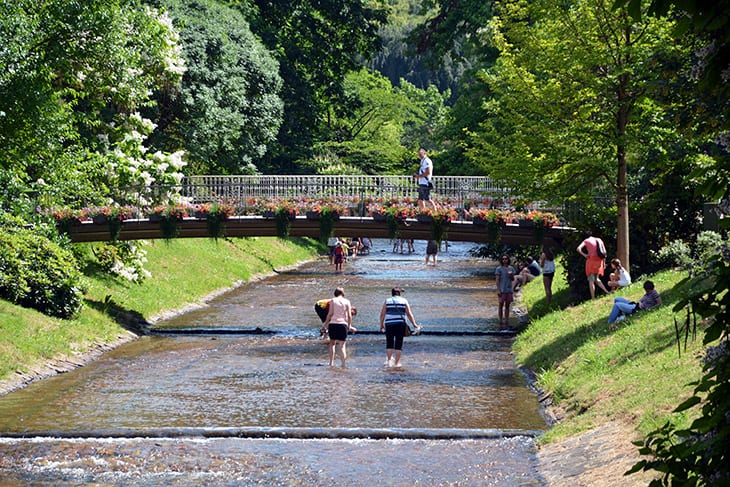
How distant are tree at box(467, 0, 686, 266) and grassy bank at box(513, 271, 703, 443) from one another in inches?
133

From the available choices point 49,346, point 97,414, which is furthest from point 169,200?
point 97,414

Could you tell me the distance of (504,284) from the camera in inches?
1256

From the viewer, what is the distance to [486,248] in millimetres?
53781

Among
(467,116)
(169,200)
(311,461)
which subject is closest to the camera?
(311,461)

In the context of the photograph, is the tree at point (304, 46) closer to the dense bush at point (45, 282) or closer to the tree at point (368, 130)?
the tree at point (368, 130)

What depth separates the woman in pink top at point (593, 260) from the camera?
28.1 meters

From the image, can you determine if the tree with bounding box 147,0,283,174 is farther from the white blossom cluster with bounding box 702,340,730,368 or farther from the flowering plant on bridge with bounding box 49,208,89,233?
the white blossom cluster with bounding box 702,340,730,368

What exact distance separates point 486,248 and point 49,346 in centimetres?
3091

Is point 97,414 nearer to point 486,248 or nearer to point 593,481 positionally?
point 593,481

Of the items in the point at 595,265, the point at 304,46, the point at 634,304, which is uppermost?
the point at 304,46

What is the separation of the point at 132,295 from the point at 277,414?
694 inches

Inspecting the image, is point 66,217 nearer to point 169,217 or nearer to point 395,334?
point 169,217

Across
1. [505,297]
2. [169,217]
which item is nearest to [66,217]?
[169,217]

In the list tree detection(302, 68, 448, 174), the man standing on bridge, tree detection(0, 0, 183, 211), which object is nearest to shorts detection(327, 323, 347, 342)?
tree detection(0, 0, 183, 211)
